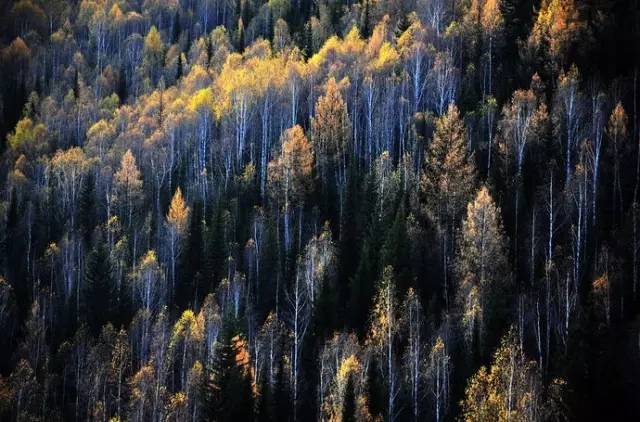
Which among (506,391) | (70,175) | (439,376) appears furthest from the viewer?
(70,175)

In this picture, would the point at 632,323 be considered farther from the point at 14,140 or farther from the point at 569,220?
the point at 14,140

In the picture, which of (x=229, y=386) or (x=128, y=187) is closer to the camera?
(x=229, y=386)

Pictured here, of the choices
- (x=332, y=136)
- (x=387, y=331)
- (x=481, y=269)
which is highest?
(x=332, y=136)

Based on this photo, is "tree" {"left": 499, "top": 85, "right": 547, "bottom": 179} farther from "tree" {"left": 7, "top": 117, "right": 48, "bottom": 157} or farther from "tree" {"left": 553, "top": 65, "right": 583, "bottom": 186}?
"tree" {"left": 7, "top": 117, "right": 48, "bottom": 157}

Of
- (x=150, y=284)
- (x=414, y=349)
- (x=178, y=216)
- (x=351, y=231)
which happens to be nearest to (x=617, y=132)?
(x=351, y=231)

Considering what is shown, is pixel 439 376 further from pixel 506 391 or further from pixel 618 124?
pixel 618 124

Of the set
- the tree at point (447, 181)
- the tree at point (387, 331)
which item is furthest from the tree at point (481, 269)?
the tree at point (387, 331)
